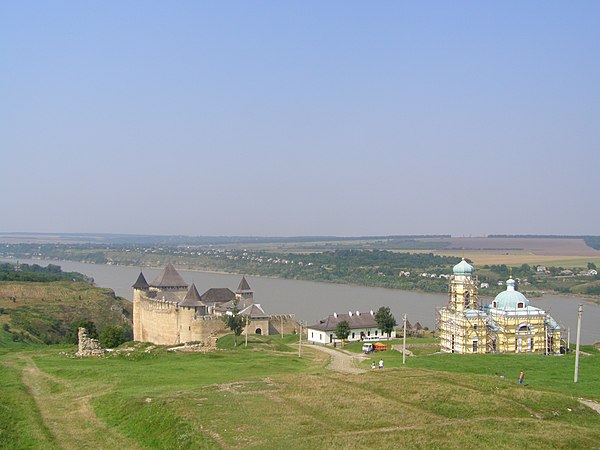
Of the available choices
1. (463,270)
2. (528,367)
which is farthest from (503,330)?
(528,367)

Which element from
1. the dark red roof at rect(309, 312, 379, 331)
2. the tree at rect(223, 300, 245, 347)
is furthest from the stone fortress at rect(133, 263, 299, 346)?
the dark red roof at rect(309, 312, 379, 331)

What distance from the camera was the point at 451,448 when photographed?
49.5ft

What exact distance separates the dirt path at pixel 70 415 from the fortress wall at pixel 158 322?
697 inches

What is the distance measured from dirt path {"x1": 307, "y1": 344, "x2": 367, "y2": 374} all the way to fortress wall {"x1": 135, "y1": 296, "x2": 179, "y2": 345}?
10553mm

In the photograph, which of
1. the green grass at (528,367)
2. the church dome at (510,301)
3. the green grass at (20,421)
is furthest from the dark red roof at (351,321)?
the green grass at (20,421)

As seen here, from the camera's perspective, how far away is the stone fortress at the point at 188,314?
43.8 m

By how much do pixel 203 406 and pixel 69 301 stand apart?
55.2 metres

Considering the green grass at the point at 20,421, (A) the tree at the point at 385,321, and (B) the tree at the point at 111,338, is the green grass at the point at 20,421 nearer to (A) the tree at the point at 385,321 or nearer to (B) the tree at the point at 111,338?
(B) the tree at the point at 111,338

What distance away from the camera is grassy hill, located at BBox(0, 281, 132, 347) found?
53.2m

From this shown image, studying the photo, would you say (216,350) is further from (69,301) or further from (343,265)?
(343,265)

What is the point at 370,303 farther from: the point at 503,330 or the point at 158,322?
the point at 503,330

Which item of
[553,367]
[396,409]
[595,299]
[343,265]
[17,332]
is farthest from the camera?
[343,265]

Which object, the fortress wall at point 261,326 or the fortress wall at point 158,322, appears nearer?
the fortress wall at point 261,326

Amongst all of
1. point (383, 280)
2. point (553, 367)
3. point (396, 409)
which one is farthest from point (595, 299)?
point (396, 409)
